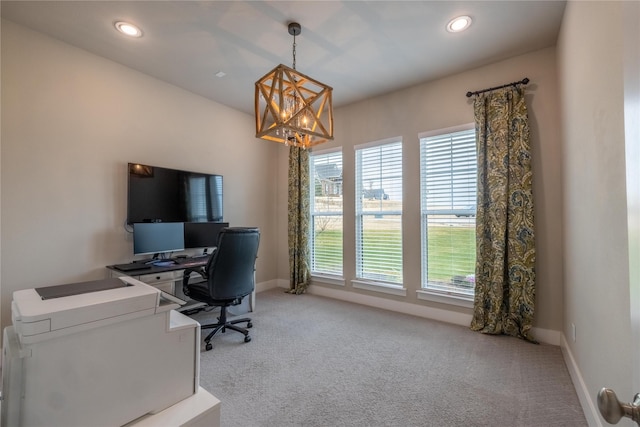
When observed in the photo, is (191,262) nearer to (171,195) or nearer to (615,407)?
(171,195)

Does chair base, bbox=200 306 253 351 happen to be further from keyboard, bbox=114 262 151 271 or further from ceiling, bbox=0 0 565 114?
ceiling, bbox=0 0 565 114

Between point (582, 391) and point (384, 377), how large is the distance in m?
1.25

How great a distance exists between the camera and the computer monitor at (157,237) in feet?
9.84

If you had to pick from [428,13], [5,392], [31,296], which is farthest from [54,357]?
[428,13]

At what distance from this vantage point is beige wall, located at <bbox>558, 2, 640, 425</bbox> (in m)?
1.21

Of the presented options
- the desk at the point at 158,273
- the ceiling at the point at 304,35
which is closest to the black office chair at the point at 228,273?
the desk at the point at 158,273

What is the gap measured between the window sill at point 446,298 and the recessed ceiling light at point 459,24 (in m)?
2.68

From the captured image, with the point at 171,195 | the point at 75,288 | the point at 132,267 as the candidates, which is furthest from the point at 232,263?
the point at 75,288

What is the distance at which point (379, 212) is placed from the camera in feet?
12.6

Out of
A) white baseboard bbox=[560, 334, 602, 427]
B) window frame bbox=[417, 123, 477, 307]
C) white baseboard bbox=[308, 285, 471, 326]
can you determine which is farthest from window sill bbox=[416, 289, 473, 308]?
white baseboard bbox=[560, 334, 602, 427]

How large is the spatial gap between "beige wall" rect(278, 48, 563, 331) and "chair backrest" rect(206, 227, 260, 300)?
67.4 inches

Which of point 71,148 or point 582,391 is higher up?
point 71,148

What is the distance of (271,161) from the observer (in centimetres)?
492

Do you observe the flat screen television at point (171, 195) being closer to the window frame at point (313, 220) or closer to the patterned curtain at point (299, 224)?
the patterned curtain at point (299, 224)
